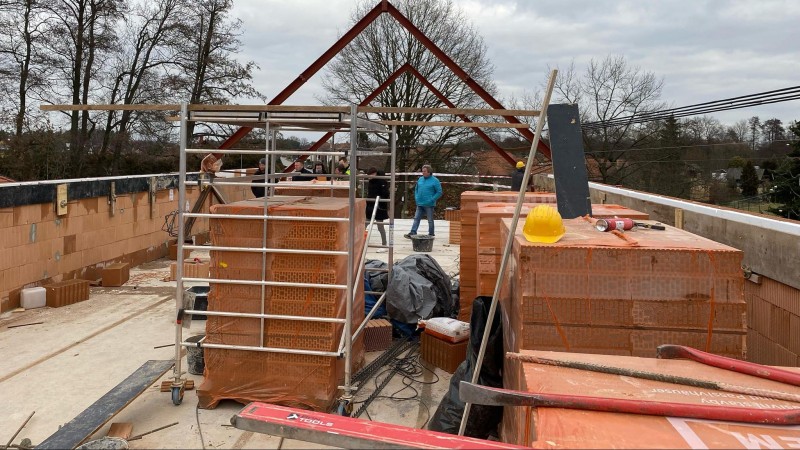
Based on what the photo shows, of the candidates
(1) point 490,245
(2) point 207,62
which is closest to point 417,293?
(1) point 490,245

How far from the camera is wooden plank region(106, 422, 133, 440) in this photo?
4.05 meters

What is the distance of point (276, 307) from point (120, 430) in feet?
4.71

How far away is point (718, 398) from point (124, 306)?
7970 millimetres

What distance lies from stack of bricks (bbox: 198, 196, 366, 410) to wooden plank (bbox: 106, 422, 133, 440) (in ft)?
2.27

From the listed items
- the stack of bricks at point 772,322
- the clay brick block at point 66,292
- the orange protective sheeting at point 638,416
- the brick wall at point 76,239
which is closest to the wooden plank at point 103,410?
the orange protective sheeting at point 638,416

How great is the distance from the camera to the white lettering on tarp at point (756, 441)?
181cm

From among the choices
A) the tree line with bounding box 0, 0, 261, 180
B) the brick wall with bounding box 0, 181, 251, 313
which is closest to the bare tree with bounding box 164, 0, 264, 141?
the tree line with bounding box 0, 0, 261, 180

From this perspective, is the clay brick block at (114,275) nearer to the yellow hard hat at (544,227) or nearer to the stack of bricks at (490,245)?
the stack of bricks at (490,245)

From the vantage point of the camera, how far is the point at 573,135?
468 centimetres

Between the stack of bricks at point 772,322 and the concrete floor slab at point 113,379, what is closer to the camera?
the stack of bricks at point 772,322

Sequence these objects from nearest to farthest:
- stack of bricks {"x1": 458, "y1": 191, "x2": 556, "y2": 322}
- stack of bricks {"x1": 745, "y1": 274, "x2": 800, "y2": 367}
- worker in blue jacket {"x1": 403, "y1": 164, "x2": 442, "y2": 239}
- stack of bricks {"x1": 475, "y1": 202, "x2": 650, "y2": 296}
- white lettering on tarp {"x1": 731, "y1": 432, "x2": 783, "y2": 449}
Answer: white lettering on tarp {"x1": 731, "y1": 432, "x2": 783, "y2": 449} < stack of bricks {"x1": 745, "y1": 274, "x2": 800, "y2": 367} < stack of bricks {"x1": 475, "y1": 202, "x2": 650, "y2": 296} < stack of bricks {"x1": 458, "y1": 191, "x2": 556, "y2": 322} < worker in blue jacket {"x1": 403, "y1": 164, "x2": 442, "y2": 239}

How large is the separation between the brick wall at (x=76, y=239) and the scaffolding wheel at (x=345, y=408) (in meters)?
5.79

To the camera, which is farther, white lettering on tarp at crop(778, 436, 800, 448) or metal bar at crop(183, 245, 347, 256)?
metal bar at crop(183, 245, 347, 256)

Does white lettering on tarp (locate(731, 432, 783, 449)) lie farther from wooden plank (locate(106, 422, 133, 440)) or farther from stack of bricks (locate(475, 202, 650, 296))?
wooden plank (locate(106, 422, 133, 440))
